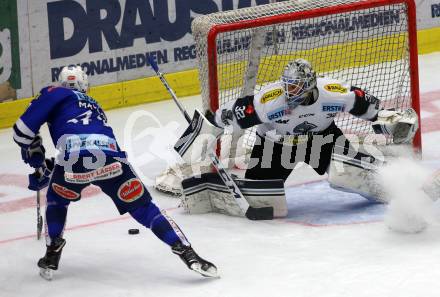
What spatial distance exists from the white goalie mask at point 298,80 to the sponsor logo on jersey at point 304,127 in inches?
8.9

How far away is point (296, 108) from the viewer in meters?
7.00

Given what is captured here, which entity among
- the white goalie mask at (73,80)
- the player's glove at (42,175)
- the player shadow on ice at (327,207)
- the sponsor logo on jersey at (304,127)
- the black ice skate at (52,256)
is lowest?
the player shadow on ice at (327,207)

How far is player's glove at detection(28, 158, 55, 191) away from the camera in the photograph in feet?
21.7

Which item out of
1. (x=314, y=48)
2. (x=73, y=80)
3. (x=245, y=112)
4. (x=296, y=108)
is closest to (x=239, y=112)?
(x=245, y=112)

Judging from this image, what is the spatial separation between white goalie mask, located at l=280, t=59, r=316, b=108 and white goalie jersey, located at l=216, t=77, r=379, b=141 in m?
→ 0.09

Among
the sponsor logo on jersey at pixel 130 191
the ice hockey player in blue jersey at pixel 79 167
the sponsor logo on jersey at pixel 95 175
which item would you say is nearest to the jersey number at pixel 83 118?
the ice hockey player in blue jersey at pixel 79 167

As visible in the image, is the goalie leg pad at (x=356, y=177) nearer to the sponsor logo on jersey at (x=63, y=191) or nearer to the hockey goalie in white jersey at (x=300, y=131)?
the hockey goalie in white jersey at (x=300, y=131)

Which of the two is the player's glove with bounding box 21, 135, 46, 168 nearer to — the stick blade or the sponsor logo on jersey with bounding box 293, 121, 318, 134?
the stick blade

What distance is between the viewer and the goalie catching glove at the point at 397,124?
7297mm

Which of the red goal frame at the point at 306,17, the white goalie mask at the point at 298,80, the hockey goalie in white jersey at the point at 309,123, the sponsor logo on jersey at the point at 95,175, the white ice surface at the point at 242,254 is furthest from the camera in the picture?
the red goal frame at the point at 306,17

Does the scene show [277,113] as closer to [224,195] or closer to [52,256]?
[224,195]

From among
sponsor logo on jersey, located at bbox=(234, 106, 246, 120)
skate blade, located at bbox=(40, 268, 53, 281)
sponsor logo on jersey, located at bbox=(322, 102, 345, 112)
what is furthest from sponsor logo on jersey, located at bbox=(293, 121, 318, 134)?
skate blade, located at bbox=(40, 268, 53, 281)

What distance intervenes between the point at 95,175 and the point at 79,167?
0.09 metres

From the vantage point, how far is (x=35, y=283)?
20.7 ft
